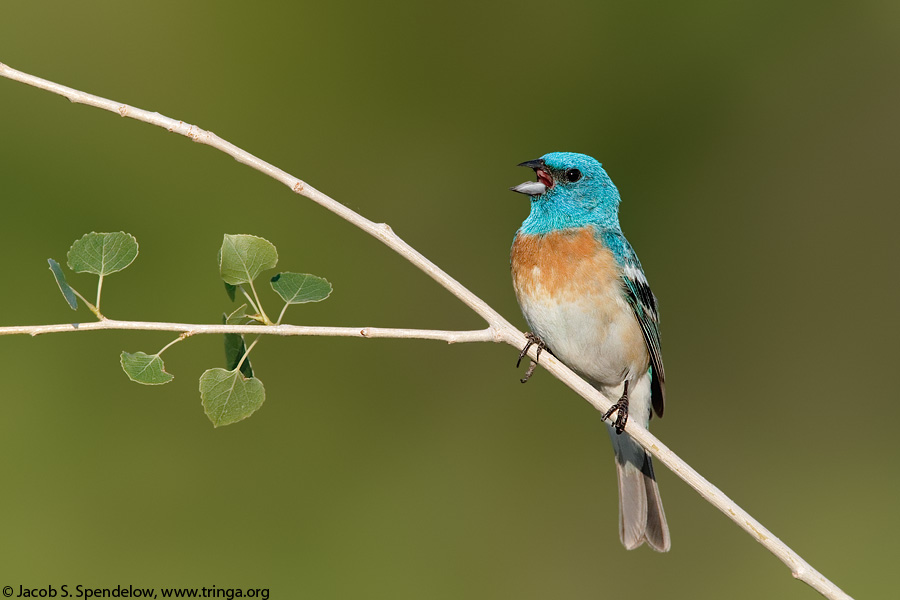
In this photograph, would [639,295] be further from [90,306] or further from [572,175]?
[90,306]

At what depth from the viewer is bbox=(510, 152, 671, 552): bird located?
11.2 ft

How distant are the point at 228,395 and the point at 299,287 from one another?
34cm

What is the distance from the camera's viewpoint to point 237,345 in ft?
7.80

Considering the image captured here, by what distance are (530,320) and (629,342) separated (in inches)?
15.9

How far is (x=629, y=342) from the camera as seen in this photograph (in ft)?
11.5

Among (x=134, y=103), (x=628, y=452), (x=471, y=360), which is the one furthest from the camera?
(x=471, y=360)

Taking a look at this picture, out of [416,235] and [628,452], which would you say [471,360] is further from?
[628,452]

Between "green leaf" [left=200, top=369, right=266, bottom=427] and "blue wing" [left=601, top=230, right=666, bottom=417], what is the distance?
1.71m

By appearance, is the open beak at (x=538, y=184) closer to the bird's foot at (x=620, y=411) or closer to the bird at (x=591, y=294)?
the bird at (x=591, y=294)

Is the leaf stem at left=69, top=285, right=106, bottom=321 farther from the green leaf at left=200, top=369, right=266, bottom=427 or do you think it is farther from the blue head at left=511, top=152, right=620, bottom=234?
the blue head at left=511, top=152, right=620, bottom=234

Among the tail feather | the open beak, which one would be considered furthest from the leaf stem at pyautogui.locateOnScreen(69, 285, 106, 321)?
the tail feather

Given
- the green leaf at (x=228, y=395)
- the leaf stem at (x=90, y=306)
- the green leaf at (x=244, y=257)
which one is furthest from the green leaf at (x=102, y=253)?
the green leaf at (x=228, y=395)

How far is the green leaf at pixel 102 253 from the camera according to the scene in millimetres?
2225

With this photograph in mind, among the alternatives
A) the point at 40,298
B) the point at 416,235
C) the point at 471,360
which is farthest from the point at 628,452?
the point at 40,298
